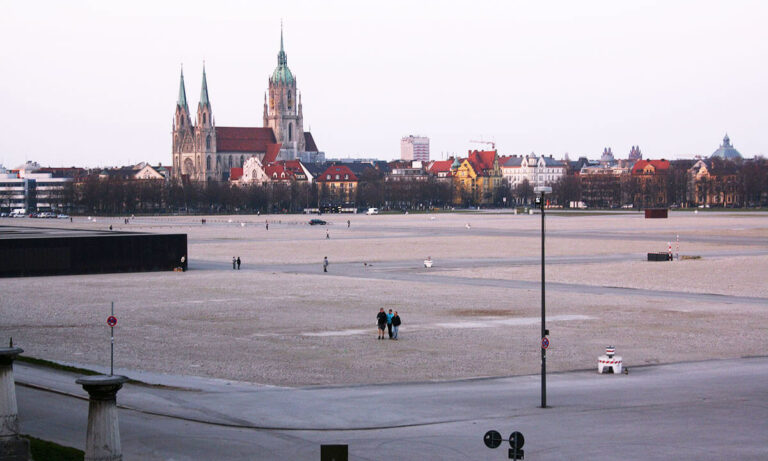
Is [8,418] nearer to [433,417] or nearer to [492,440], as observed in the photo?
[492,440]

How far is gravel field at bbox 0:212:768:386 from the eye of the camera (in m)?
29.1

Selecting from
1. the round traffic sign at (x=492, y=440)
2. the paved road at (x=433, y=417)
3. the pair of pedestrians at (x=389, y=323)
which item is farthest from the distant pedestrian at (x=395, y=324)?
the round traffic sign at (x=492, y=440)

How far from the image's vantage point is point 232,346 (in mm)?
31797

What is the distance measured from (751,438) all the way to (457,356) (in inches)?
451

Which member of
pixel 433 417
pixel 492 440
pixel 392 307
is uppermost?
pixel 492 440

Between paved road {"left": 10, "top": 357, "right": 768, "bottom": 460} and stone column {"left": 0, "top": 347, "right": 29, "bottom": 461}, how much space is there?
9.69ft

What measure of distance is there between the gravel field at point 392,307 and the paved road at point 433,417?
2227 millimetres

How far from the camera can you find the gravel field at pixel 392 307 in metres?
29.1

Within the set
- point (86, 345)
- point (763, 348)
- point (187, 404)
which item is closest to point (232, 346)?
point (86, 345)

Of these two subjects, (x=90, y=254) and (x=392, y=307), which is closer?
(x=392, y=307)

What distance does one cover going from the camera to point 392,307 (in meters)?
42.3

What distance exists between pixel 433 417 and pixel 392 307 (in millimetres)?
20947

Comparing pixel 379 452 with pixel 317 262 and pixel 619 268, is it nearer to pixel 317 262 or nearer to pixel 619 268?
pixel 619 268

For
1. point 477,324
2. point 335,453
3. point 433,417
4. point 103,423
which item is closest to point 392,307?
point 477,324
